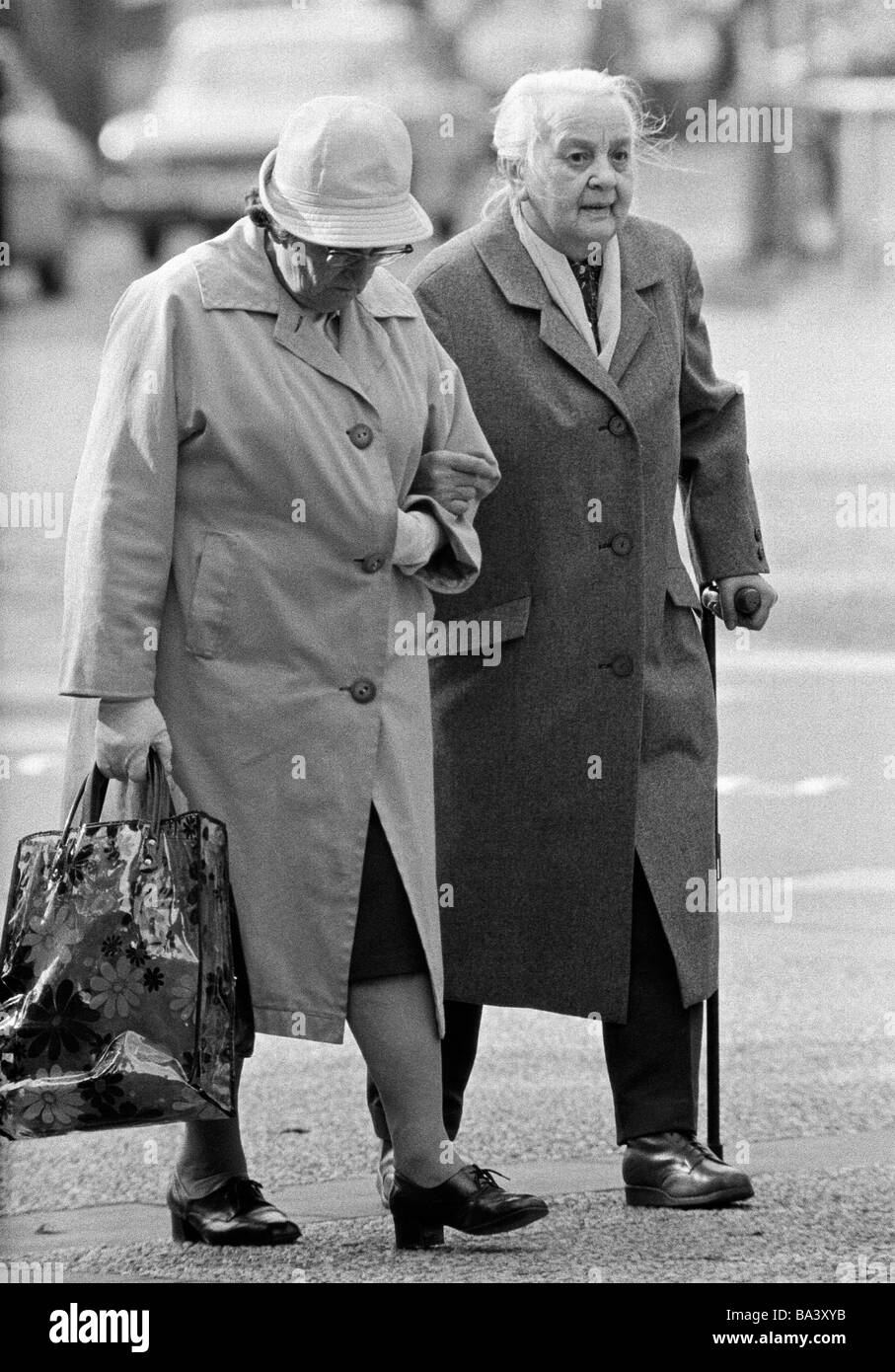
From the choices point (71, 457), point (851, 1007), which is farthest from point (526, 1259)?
point (71, 457)

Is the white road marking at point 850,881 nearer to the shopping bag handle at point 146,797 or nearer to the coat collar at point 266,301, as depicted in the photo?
the coat collar at point 266,301

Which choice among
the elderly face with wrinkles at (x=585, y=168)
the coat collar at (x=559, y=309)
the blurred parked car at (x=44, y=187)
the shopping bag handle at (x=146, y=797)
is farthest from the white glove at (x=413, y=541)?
the blurred parked car at (x=44, y=187)

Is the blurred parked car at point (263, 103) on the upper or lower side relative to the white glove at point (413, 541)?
upper

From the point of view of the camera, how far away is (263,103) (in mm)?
20688

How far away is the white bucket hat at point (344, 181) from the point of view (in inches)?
180

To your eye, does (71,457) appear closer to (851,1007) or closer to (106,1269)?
(851,1007)

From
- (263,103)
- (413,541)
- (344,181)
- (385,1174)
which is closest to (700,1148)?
(385,1174)

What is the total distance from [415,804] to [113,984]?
0.68 m

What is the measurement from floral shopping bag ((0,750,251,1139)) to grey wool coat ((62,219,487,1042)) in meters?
0.20

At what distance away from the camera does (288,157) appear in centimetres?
466

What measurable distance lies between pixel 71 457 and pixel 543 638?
1087cm

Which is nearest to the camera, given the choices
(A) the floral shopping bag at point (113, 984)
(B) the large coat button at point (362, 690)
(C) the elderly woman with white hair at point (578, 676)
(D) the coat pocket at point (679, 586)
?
(A) the floral shopping bag at point (113, 984)

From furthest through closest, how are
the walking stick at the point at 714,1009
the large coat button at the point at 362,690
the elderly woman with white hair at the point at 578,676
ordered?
the walking stick at the point at 714,1009 < the elderly woman with white hair at the point at 578,676 < the large coat button at the point at 362,690
